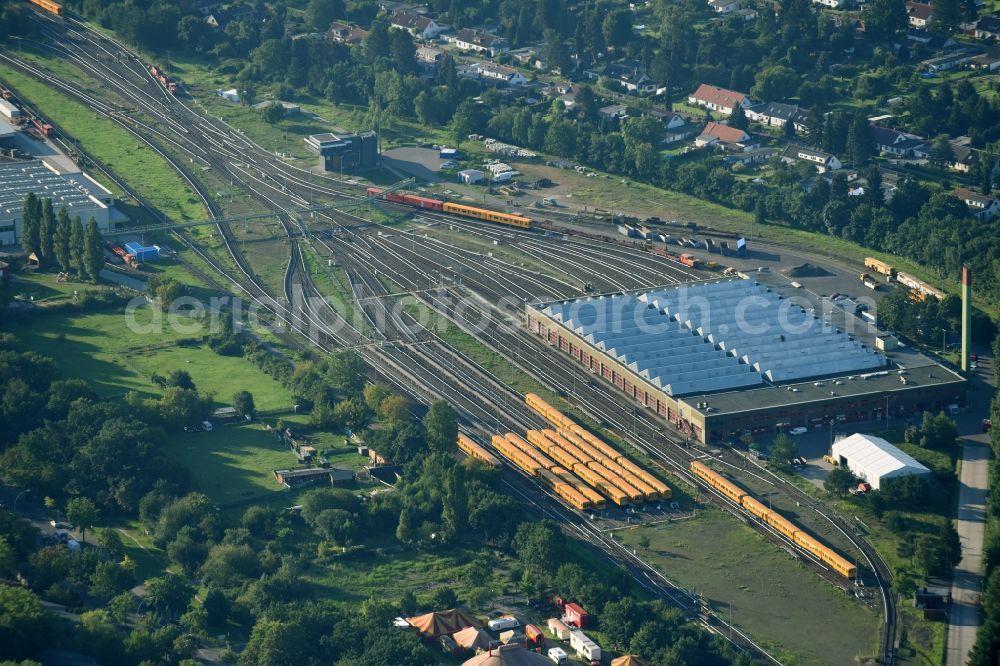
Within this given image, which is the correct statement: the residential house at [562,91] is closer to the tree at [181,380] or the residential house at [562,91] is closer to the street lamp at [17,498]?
the tree at [181,380]

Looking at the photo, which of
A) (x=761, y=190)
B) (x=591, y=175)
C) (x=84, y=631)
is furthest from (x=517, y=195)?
(x=84, y=631)

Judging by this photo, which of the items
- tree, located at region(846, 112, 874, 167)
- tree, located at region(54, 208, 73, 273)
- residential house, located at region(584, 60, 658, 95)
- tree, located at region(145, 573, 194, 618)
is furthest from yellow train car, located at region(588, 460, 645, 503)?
residential house, located at region(584, 60, 658, 95)

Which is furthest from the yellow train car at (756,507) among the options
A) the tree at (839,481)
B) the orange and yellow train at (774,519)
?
the tree at (839,481)

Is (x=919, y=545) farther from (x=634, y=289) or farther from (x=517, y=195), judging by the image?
(x=517, y=195)

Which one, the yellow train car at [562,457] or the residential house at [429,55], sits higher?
the residential house at [429,55]

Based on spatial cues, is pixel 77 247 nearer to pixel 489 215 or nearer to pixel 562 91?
pixel 489 215

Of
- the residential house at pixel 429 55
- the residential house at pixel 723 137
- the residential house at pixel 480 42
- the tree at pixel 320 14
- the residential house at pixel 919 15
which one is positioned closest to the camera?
the residential house at pixel 723 137
